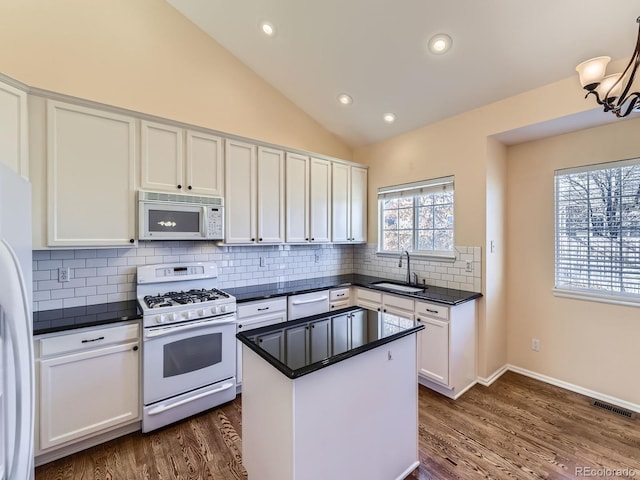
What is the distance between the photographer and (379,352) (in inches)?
65.1

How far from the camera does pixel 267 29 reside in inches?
112

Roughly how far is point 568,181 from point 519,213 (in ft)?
1.65

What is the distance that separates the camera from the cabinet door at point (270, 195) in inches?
124

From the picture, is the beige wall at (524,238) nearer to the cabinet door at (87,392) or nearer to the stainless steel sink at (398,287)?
the stainless steel sink at (398,287)

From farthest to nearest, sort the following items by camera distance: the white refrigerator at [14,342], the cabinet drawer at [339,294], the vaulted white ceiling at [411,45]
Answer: the cabinet drawer at [339,294] < the vaulted white ceiling at [411,45] < the white refrigerator at [14,342]

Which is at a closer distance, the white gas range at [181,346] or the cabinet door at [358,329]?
the cabinet door at [358,329]

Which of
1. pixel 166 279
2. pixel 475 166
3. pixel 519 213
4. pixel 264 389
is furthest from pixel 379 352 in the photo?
pixel 519 213

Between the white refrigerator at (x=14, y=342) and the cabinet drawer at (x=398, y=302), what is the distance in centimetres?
279

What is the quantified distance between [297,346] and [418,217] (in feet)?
8.71

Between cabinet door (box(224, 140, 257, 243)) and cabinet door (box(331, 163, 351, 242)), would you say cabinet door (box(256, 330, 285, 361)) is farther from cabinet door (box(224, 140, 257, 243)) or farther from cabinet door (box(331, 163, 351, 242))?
cabinet door (box(331, 163, 351, 242))

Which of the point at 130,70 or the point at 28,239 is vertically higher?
the point at 130,70

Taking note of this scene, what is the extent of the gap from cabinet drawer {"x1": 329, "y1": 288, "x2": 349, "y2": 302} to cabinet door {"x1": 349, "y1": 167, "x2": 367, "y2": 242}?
2.47ft

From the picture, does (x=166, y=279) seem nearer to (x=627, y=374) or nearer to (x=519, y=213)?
(x=519, y=213)

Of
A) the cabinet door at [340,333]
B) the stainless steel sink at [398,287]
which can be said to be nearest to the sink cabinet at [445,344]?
the stainless steel sink at [398,287]
